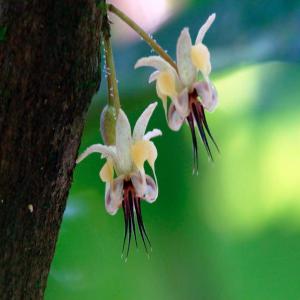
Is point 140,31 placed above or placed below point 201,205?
below

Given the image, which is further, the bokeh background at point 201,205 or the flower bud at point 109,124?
the bokeh background at point 201,205

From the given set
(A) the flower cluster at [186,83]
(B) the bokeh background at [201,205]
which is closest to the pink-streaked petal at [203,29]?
(A) the flower cluster at [186,83]

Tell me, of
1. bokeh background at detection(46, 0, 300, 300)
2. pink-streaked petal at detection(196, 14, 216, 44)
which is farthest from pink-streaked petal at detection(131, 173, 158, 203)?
bokeh background at detection(46, 0, 300, 300)

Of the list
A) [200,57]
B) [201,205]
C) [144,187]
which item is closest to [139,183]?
[144,187]

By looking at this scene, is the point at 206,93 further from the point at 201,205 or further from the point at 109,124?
the point at 201,205

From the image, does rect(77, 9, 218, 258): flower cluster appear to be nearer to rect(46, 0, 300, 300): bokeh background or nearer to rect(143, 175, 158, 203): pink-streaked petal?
rect(143, 175, 158, 203): pink-streaked petal

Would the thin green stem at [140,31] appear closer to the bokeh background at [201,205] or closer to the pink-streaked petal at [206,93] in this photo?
the pink-streaked petal at [206,93]
